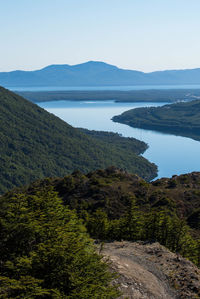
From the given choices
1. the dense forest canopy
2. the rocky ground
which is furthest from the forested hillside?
the dense forest canopy

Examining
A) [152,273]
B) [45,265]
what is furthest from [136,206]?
[45,265]

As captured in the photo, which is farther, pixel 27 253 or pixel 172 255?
pixel 172 255

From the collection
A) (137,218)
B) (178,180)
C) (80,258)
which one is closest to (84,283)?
(80,258)

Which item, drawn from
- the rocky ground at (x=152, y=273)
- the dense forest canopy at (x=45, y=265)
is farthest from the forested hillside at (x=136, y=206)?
the dense forest canopy at (x=45, y=265)

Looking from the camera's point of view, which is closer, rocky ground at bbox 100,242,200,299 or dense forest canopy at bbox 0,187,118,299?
dense forest canopy at bbox 0,187,118,299

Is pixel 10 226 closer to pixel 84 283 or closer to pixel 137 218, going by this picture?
pixel 84 283

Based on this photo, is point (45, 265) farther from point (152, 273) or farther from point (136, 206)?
point (136, 206)

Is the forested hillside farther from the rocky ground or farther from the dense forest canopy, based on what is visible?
the dense forest canopy

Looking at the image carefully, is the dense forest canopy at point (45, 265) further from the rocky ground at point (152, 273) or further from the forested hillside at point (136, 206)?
the forested hillside at point (136, 206)
